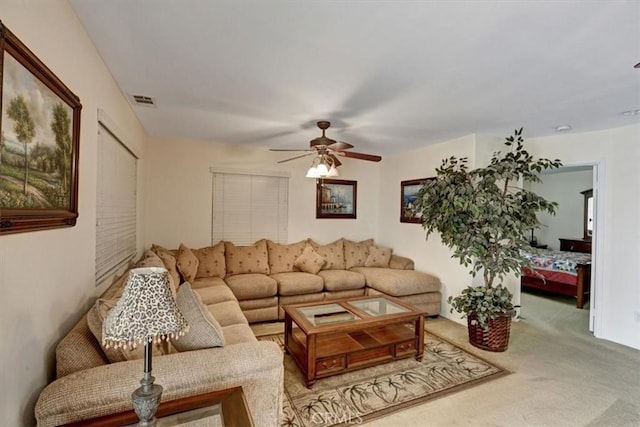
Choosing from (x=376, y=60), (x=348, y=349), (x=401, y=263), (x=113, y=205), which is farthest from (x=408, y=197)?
(x=113, y=205)

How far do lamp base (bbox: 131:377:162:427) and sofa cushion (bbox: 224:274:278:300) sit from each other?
2683 millimetres

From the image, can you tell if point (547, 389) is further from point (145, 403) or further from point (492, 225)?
point (145, 403)

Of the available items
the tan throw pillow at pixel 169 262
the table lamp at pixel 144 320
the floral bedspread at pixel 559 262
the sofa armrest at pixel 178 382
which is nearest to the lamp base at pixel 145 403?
the table lamp at pixel 144 320

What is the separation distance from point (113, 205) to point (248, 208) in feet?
7.59

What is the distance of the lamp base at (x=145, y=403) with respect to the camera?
1007 millimetres

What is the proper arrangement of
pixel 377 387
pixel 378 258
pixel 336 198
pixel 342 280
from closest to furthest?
1. pixel 377 387
2. pixel 342 280
3. pixel 378 258
4. pixel 336 198

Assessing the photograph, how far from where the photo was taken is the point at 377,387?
238cm

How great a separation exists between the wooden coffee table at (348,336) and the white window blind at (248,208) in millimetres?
1965

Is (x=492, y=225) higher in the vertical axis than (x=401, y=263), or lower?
higher

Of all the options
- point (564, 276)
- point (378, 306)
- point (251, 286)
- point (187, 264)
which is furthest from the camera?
point (564, 276)

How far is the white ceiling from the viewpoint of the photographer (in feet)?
5.00

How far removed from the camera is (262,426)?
1.62m

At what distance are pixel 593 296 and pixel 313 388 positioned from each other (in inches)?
144

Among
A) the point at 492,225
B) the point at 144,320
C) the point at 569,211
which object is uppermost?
the point at 569,211
